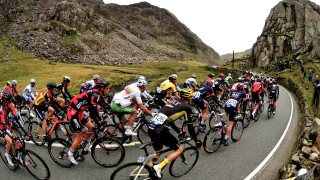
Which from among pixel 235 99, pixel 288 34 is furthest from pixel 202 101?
pixel 288 34

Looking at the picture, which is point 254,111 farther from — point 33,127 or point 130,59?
point 130,59

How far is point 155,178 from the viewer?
459 centimetres

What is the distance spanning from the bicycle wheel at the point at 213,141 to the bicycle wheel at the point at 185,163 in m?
1.26

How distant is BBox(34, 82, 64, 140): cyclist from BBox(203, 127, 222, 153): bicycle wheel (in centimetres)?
675

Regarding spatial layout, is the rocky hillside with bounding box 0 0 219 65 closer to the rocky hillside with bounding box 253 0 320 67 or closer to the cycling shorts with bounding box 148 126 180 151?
the rocky hillside with bounding box 253 0 320 67

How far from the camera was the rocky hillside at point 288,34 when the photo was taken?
5827 centimetres

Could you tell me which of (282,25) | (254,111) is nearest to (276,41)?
(282,25)

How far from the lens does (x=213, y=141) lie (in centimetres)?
706

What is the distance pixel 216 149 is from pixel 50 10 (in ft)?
357

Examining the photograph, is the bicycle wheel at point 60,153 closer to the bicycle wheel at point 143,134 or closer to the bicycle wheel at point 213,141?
the bicycle wheel at point 143,134

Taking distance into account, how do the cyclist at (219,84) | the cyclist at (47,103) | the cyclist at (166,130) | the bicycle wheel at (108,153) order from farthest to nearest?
the cyclist at (219,84) < the cyclist at (47,103) < the bicycle wheel at (108,153) < the cyclist at (166,130)

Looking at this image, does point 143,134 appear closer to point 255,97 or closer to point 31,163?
point 31,163

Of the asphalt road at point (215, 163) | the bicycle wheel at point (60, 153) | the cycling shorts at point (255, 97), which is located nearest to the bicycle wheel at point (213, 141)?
the asphalt road at point (215, 163)

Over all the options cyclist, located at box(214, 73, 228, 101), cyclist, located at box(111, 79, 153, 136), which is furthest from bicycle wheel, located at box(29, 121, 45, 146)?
cyclist, located at box(214, 73, 228, 101)
